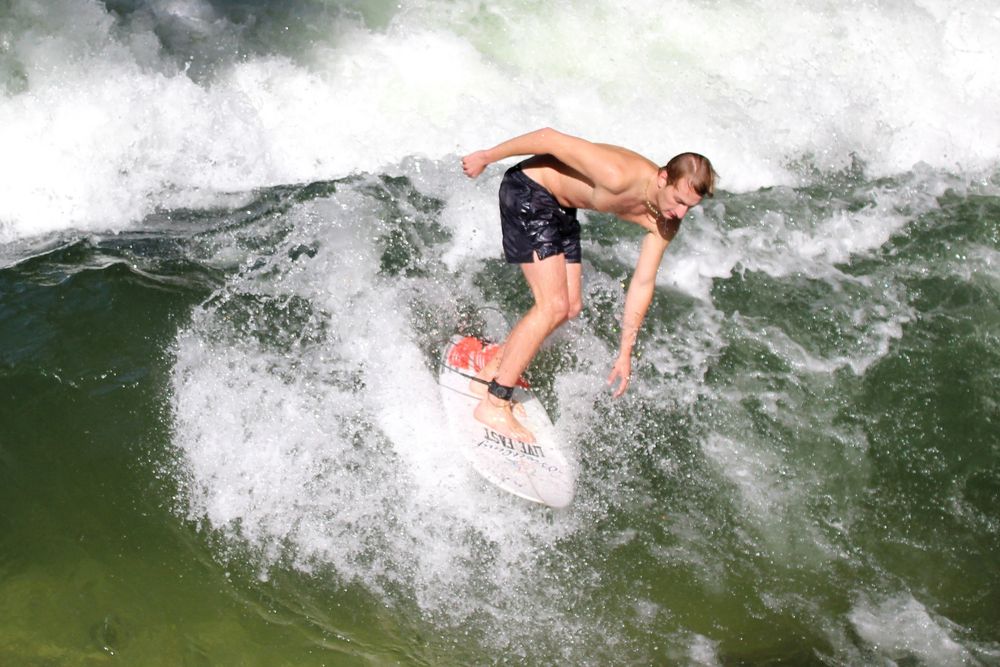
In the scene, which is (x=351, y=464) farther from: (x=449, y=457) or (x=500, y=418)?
(x=500, y=418)

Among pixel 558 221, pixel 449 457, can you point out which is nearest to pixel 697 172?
pixel 558 221

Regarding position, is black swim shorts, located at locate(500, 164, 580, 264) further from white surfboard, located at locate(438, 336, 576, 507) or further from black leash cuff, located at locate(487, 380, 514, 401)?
white surfboard, located at locate(438, 336, 576, 507)

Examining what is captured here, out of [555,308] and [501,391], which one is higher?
[555,308]

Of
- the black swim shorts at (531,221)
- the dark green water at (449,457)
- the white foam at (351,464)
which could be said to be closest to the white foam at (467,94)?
the dark green water at (449,457)

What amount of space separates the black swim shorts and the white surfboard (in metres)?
0.77

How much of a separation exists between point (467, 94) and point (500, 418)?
11.4 feet

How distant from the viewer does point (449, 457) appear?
4980 millimetres

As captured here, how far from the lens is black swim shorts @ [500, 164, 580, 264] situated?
15.6ft

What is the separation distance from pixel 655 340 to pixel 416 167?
7.41 feet

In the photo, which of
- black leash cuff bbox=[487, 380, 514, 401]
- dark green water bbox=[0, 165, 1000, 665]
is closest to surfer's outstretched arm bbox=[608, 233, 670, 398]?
black leash cuff bbox=[487, 380, 514, 401]

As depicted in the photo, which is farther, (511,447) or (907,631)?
(511,447)

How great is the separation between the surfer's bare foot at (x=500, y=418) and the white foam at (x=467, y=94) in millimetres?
2682

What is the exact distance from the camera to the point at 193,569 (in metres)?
4.58

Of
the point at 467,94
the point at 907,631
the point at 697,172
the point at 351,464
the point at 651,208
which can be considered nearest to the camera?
the point at 697,172
